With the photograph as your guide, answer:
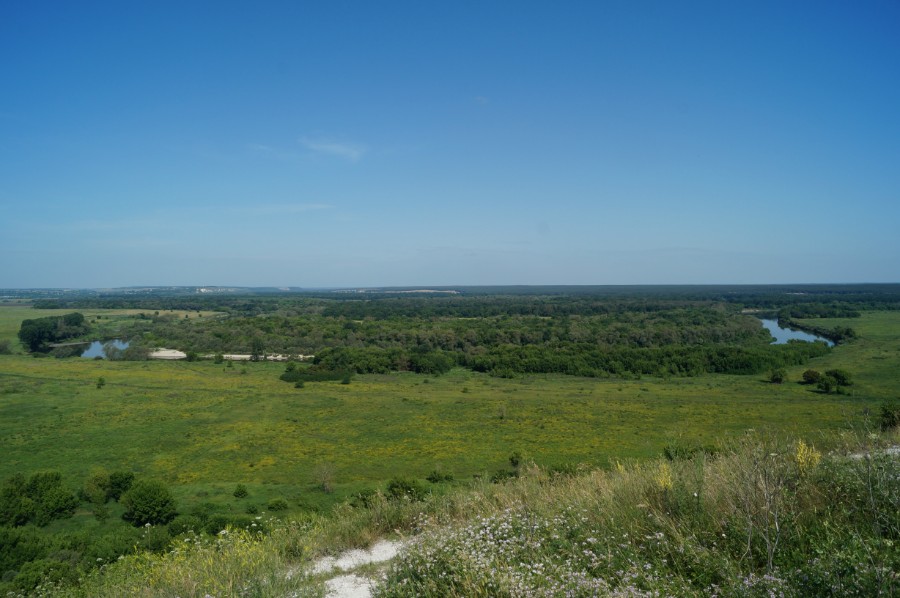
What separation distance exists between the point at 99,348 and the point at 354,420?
73.1 metres

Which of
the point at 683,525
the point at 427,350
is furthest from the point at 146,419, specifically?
the point at 683,525

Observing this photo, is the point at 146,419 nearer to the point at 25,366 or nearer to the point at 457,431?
the point at 457,431

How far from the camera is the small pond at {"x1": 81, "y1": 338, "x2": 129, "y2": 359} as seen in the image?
3228 inches

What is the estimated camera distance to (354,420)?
1718 inches

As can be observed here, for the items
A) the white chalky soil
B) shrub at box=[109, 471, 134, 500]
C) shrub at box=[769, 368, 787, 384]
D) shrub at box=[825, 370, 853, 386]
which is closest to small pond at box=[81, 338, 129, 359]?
shrub at box=[109, 471, 134, 500]

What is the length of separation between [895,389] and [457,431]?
40621 millimetres

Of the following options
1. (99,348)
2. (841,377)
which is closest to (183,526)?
(841,377)

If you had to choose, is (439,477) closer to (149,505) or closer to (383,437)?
(383,437)

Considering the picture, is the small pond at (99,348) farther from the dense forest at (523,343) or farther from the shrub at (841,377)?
the shrub at (841,377)

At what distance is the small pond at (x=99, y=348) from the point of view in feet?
269

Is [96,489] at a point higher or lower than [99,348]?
higher

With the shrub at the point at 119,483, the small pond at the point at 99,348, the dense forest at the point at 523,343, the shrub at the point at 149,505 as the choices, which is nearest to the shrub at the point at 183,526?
the shrub at the point at 149,505

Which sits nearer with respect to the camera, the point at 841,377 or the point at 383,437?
the point at 383,437

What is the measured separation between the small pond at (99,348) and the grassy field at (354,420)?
51.1 feet
